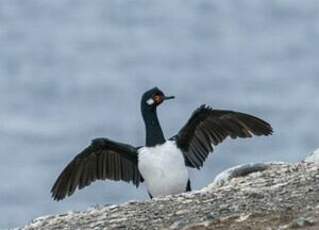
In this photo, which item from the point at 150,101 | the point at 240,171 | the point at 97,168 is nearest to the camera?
the point at 240,171

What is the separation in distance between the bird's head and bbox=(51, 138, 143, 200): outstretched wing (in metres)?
0.80

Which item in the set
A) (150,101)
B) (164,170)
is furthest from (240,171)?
(150,101)

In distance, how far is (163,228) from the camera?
15250 mm

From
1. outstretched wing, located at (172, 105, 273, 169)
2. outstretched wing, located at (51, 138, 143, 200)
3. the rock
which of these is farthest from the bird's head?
the rock

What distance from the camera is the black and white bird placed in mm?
19672

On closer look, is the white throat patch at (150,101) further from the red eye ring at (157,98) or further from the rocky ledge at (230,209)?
the rocky ledge at (230,209)

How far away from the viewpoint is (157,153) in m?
19.6

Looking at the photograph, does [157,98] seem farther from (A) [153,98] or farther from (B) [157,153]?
(B) [157,153]

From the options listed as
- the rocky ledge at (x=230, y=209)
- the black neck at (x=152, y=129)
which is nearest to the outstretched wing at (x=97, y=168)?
→ the black neck at (x=152, y=129)

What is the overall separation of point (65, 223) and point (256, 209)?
2619 mm

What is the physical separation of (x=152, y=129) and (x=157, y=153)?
63cm

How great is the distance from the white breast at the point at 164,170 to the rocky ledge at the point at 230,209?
4.72 feet

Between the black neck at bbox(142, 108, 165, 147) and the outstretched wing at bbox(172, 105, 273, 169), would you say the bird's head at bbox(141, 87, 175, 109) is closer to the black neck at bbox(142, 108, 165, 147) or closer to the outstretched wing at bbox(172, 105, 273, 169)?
the black neck at bbox(142, 108, 165, 147)

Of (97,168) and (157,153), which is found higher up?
(97,168)
